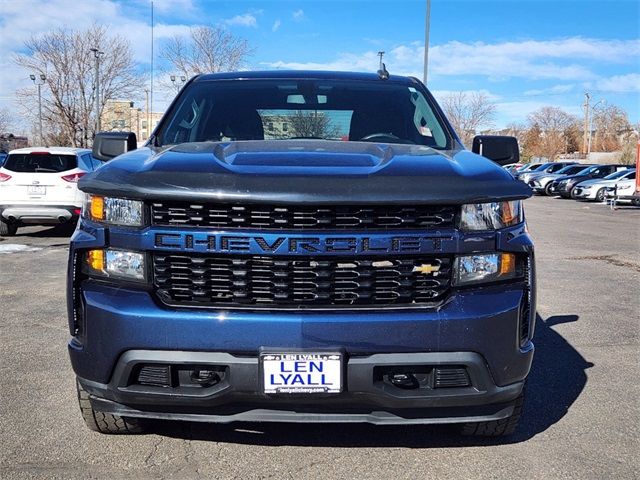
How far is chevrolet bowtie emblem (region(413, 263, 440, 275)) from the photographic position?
265cm

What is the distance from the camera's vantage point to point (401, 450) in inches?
124

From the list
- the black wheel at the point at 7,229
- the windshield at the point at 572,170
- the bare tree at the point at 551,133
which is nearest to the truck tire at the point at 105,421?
the black wheel at the point at 7,229

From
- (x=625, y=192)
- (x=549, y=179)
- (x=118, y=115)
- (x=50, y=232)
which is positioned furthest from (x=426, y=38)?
(x=118, y=115)

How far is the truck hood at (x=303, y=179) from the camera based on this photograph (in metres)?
2.57

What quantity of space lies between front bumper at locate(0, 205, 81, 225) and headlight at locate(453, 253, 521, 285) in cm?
982

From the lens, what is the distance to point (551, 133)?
76.9m

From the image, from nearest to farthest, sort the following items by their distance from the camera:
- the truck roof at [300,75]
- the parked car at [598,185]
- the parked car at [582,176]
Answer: the truck roof at [300,75]
the parked car at [598,185]
the parked car at [582,176]

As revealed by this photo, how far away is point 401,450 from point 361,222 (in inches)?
48.1

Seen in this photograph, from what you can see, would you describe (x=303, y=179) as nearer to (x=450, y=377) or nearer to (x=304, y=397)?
(x=304, y=397)

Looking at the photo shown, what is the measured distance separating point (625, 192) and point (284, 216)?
25168 mm

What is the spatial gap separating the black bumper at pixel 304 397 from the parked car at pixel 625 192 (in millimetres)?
23946

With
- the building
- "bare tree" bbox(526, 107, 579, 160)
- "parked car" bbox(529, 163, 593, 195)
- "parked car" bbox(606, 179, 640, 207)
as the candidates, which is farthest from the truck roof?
"bare tree" bbox(526, 107, 579, 160)

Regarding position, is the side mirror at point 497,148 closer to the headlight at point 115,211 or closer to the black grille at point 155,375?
the headlight at point 115,211

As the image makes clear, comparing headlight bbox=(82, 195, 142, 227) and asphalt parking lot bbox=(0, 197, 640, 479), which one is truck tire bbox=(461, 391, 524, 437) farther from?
headlight bbox=(82, 195, 142, 227)
